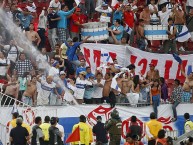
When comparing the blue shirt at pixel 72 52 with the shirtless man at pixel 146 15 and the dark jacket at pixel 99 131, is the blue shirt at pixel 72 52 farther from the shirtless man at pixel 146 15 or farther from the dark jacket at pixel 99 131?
the dark jacket at pixel 99 131

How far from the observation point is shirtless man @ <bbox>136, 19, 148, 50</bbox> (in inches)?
1911

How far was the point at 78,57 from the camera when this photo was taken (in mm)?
47062

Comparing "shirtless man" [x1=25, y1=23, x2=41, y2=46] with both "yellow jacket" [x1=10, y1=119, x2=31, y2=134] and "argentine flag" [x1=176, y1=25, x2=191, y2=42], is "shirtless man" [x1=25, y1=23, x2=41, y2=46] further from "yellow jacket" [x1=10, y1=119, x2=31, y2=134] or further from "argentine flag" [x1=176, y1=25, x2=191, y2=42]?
"yellow jacket" [x1=10, y1=119, x2=31, y2=134]

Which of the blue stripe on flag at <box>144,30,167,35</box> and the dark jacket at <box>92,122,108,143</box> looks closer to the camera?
the dark jacket at <box>92,122,108,143</box>

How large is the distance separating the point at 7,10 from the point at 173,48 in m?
6.28

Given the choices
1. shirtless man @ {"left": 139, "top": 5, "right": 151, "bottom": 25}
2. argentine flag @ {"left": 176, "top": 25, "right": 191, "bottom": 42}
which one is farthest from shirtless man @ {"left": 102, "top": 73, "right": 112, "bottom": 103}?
argentine flag @ {"left": 176, "top": 25, "right": 191, "bottom": 42}

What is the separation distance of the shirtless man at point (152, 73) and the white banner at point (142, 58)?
97 cm

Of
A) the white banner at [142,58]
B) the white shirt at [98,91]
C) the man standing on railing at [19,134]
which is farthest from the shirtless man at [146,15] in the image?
the man standing on railing at [19,134]

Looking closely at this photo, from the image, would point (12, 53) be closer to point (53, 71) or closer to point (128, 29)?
point (53, 71)

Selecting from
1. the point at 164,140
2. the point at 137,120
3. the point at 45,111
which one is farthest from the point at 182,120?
the point at 164,140

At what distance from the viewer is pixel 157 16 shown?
4978cm

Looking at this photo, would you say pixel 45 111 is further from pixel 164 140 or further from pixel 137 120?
pixel 164 140

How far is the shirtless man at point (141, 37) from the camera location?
48.5 meters

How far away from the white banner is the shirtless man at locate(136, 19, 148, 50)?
3.52 ft
